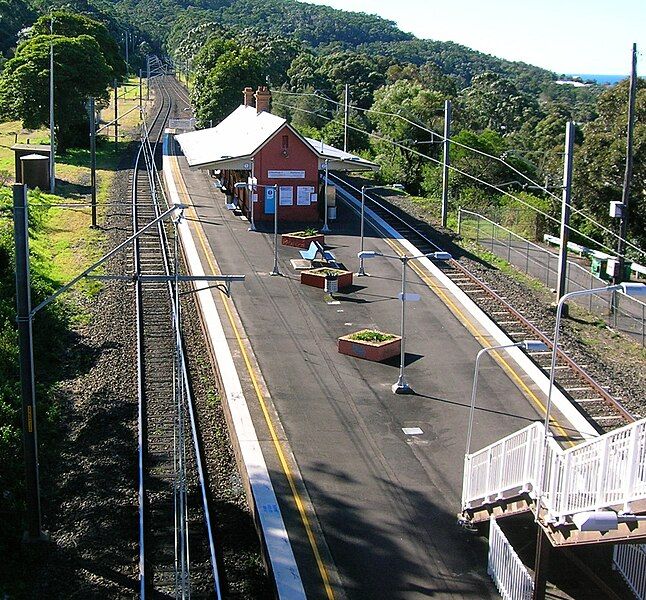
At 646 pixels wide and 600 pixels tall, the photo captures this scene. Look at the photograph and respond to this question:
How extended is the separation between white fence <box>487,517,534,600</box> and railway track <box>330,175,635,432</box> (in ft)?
21.5

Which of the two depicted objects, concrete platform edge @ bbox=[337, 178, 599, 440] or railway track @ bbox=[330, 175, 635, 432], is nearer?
concrete platform edge @ bbox=[337, 178, 599, 440]

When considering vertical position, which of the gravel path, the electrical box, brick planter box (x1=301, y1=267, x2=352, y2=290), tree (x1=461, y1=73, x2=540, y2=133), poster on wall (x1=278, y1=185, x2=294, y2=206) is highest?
tree (x1=461, y1=73, x2=540, y2=133)

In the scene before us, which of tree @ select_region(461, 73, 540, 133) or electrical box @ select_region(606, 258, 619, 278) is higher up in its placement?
tree @ select_region(461, 73, 540, 133)

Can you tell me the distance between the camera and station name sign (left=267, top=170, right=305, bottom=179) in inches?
1585

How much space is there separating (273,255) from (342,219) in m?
7.59

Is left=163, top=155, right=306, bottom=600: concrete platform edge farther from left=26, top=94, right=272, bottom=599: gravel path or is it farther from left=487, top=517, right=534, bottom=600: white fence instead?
left=487, top=517, right=534, bottom=600: white fence

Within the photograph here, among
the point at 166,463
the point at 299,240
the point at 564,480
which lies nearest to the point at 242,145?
the point at 299,240

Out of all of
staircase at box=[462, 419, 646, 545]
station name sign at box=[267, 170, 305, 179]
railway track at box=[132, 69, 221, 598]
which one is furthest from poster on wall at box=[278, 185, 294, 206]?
staircase at box=[462, 419, 646, 545]

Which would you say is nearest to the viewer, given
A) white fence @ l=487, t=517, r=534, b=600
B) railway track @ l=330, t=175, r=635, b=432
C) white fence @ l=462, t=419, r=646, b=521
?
white fence @ l=462, t=419, r=646, b=521

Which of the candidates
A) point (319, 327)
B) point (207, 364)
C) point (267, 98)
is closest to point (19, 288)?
point (207, 364)

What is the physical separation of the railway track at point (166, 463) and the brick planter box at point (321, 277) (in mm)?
4444

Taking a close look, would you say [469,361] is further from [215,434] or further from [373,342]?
[215,434]

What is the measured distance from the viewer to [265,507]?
15.7 m

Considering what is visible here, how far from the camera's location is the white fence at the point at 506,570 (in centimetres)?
1277
